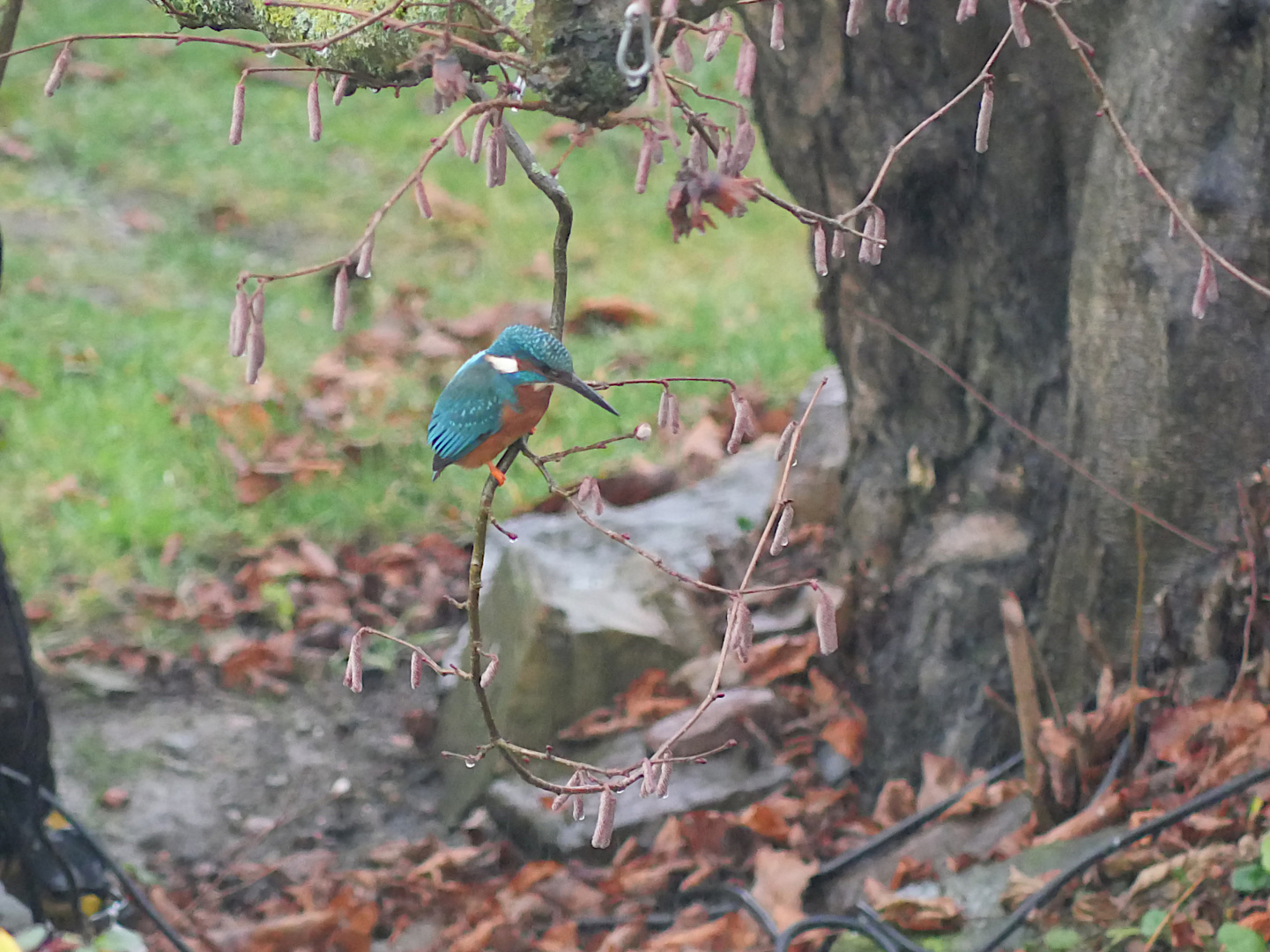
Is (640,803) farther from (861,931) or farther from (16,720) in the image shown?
(16,720)

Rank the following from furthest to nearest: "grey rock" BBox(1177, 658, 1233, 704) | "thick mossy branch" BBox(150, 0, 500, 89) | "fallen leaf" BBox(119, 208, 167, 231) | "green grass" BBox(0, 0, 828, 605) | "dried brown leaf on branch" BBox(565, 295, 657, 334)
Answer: "fallen leaf" BBox(119, 208, 167, 231) → "dried brown leaf on branch" BBox(565, 295, 657, 334) → "green grass" BBox(0, 0, 828, 605) → "grey rock" BBox(1177, 658, 1233, 704) → "thick mossy branch" BBox(150, 0, 500, 89)

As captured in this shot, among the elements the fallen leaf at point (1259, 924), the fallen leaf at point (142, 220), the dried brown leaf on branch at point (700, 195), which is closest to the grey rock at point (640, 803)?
the fallen leaf at point (1259, 924)

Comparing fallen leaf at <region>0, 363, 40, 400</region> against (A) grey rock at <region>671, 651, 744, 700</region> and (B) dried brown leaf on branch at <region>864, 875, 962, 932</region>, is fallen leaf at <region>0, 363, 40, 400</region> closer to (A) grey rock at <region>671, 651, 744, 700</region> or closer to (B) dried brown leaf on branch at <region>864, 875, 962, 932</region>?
(A) grey rock at <region>671, 651, 744, 700</region>

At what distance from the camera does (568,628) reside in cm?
341

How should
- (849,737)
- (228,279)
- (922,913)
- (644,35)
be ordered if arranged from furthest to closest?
1. (228,279)
2. (849,737)
3. (922,913)
4. (644,35)

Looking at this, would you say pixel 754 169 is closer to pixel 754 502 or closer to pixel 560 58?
pixel 754 502

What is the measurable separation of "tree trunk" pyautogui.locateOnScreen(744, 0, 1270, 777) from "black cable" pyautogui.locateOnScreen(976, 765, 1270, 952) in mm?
360

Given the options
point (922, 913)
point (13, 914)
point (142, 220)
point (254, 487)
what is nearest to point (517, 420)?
point (922, 913)

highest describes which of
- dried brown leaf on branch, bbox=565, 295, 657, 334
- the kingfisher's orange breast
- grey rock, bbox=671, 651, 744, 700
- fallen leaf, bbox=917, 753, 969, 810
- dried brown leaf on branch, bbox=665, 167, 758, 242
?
dried brown leaf on branch, bbox=665, 167, 758, 242

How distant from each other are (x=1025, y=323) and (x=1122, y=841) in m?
1.10

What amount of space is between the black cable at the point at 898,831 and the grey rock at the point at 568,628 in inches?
33.1

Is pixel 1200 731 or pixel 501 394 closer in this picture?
pixel 501 394

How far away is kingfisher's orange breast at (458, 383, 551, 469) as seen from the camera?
1348 mm

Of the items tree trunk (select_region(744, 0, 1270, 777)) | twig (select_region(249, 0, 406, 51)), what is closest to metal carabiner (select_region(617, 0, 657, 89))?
twig (select_region(249, 0, 406, 51))
